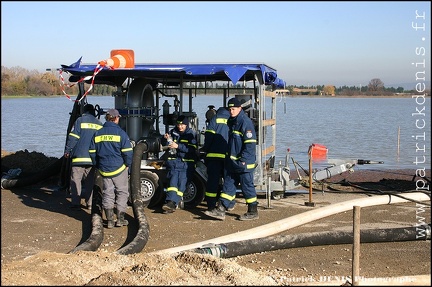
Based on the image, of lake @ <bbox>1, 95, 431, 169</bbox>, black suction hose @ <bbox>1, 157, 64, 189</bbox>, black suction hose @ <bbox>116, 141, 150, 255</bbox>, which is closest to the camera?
black suction hose @ <bbox>116, 141, 150, 255</bbox>

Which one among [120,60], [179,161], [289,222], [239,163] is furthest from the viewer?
[179,161]

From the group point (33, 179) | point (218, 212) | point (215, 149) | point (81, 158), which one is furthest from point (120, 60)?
point (33, 179)

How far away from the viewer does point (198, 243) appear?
26.0 feet

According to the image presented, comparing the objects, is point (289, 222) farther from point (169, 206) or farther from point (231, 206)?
point (169, 206)

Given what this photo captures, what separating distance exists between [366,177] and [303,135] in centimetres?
1230

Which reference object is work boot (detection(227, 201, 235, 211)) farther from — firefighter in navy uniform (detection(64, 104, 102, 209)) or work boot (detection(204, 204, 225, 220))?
firefighter in navy uniform (detection(64, 104, 102, 209))

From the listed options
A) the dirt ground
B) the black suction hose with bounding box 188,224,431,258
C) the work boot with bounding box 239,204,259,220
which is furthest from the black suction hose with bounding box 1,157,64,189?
the black suction hose with bounding box 188,224,431,258

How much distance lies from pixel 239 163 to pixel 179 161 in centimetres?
126

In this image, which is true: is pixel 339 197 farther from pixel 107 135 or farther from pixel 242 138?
pixel 107 135

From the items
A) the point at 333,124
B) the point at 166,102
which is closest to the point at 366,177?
the point at 166,102

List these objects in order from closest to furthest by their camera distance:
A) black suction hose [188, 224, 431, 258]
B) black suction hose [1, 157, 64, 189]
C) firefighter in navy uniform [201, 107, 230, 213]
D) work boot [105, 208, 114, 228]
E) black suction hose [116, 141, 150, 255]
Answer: black suction hose [188, 224, 431, 258] → black suction hose [116, 141, 150, 255] → work boot [105, 208, 114, 228] → firefighter in navy uniform [201, 107, 230, 213] → black suction hose [1, 157, 64, 189]

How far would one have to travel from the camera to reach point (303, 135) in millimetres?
31531

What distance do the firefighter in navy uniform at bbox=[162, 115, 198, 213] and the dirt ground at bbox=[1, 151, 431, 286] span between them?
0.32 meters

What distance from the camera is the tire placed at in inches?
440
